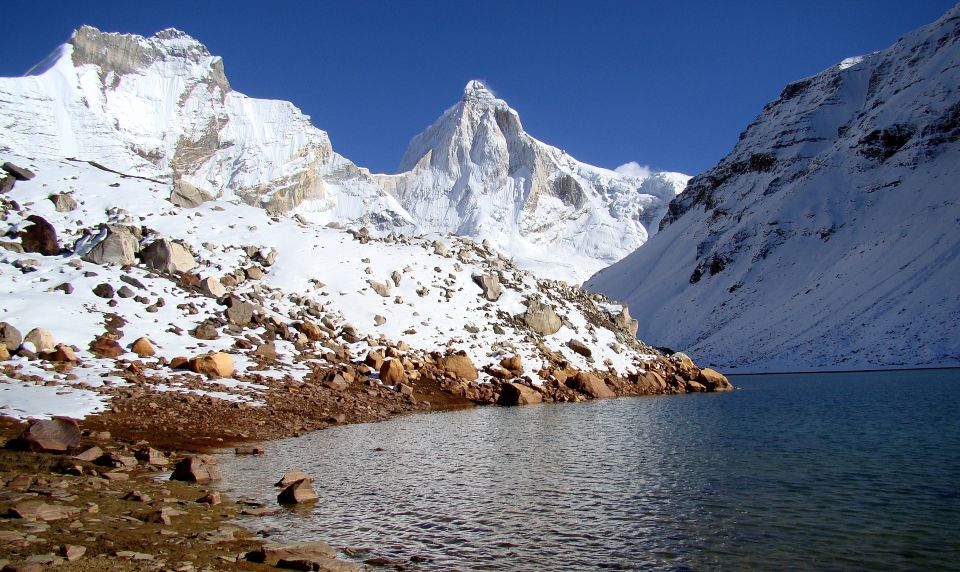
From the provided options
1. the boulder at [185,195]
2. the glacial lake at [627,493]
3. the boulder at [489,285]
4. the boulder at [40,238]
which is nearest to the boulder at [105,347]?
the glacial lake at [627,493]

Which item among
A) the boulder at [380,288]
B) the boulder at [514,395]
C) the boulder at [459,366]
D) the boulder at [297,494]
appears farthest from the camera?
Answer: the boulder at [380,288]

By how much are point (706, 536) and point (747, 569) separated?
157 centimetres

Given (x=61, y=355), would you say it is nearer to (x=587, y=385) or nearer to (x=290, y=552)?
(x=290, y=552)

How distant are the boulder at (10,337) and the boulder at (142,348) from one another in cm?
396

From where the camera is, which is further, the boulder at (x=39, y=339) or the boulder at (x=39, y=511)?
the boulder at (x=39, y=339)

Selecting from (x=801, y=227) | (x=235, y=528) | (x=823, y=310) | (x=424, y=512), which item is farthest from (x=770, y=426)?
(x=801, y=227)

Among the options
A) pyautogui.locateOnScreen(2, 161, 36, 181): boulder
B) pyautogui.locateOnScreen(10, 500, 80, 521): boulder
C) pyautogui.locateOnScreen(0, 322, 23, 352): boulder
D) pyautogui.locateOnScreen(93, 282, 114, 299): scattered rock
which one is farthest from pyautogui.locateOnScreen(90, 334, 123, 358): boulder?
pyautogui.locateOnScreen(2, 161, 36, 181): boulder

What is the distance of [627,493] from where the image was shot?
13656 millimetres

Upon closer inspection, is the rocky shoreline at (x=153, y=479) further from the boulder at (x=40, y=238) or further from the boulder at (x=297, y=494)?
the boulder at (x=40, y=238)

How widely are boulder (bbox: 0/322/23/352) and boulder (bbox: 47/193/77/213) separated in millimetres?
15269

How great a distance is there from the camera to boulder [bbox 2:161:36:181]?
35.2 metres

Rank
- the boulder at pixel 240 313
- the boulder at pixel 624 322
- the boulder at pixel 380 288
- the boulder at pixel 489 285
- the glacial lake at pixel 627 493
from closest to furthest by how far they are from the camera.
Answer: the glacial lake at pixel 627 493 → the boulder at pixel 240 313 → the boulder at pixel 380 288 → the boulder at pixel 489 285 → the boulder at pixel 624 322

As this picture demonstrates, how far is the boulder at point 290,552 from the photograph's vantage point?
867cm

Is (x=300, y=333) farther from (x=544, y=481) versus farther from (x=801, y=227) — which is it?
(x=801, y=227)
